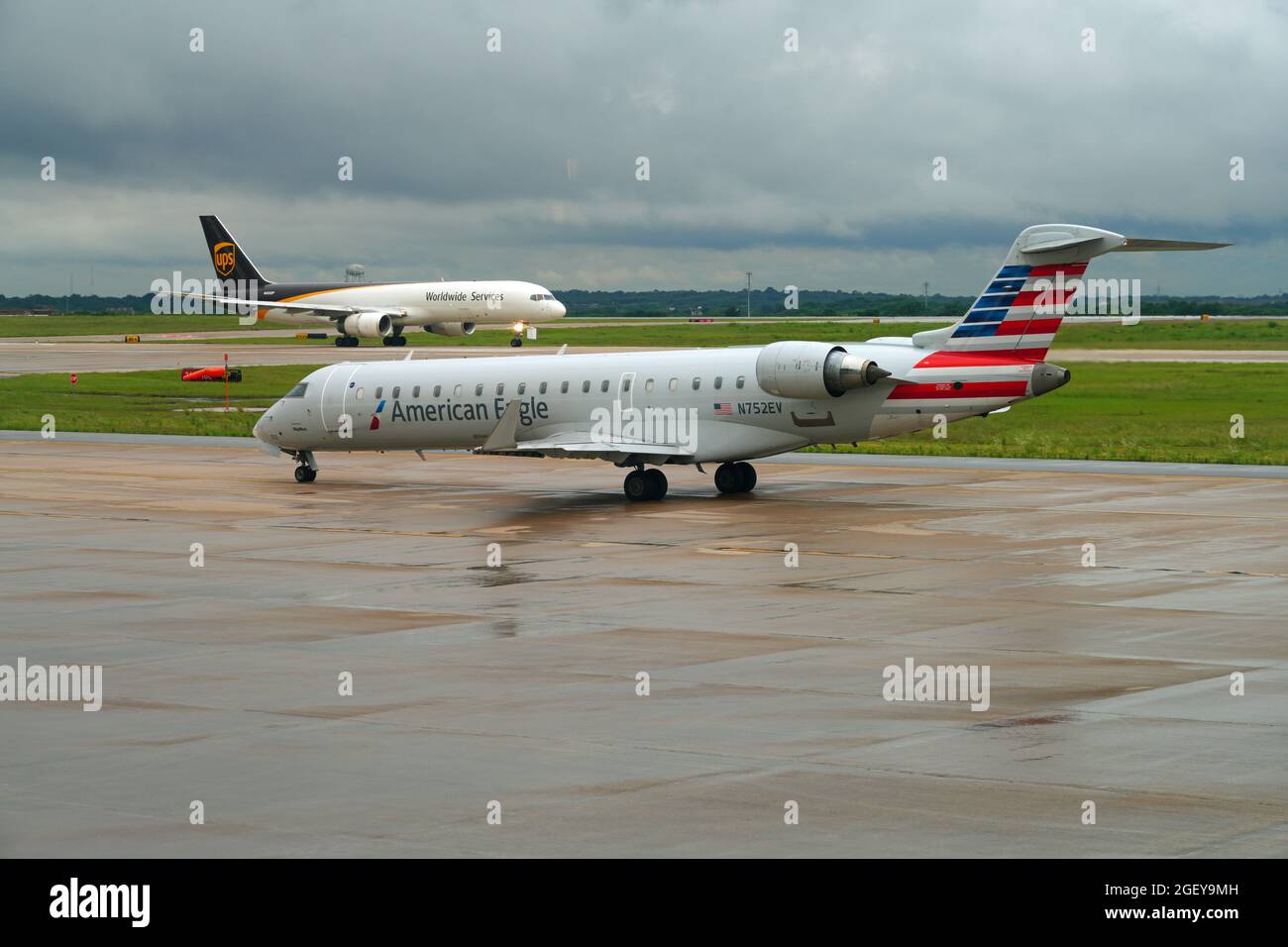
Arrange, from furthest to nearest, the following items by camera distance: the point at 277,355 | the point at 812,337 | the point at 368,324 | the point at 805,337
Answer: the point at 812,337, the point at 368,324, the point at 805,337, the point at 277,355

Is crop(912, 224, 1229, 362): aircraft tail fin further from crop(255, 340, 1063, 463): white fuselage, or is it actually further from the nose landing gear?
the nose landing gear

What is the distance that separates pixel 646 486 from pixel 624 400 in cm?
202

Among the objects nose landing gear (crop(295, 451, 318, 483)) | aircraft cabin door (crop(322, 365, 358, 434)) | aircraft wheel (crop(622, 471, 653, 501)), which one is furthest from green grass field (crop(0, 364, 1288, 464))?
aircraft cabin door (crop(322, 365, 358, 434))

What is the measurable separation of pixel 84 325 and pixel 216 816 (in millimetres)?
184729

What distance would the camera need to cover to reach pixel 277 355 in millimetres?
106188

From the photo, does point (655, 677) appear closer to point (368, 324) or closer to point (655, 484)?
point (655, 484)

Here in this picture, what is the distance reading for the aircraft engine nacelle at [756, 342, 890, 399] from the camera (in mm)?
33875

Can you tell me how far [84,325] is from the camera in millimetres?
186625

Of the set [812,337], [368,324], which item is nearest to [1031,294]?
[812,337]
